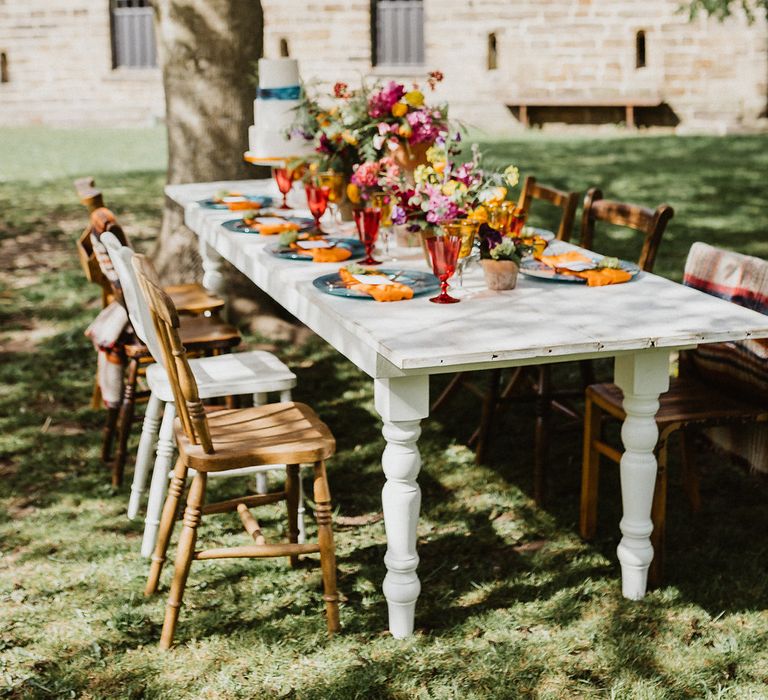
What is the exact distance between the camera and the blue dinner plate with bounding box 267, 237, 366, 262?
12.9ft

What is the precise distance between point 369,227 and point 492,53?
16176 mm

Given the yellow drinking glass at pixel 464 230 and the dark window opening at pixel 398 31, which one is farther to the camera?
the dark window opening at pixel 398 31

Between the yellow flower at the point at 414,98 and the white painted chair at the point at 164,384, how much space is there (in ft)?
3.38

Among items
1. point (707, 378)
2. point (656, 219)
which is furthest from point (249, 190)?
point (707, 378)

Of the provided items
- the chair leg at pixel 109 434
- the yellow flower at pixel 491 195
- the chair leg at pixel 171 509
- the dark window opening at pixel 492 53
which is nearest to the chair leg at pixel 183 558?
the chair leg at pixel 171 509

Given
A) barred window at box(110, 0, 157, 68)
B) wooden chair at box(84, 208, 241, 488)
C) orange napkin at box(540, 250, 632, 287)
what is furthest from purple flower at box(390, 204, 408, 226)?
barred window at box(110, 0, 157, 68)

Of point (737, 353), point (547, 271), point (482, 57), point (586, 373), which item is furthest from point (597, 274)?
point (482, 57)

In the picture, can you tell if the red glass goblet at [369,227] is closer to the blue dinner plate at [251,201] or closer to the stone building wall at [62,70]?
the blue dinner plate at [251,201]

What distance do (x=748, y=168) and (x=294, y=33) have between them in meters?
9.77

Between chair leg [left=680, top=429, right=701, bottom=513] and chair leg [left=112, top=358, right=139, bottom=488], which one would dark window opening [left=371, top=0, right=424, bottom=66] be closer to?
chair leg [left=112, top=358, right=139, bottom=488]

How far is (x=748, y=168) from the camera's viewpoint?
11.8 meters

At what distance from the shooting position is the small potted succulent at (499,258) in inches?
136

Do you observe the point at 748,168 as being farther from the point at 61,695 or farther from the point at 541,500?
the point at 61,695

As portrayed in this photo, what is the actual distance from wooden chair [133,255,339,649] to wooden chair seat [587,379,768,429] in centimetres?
90
